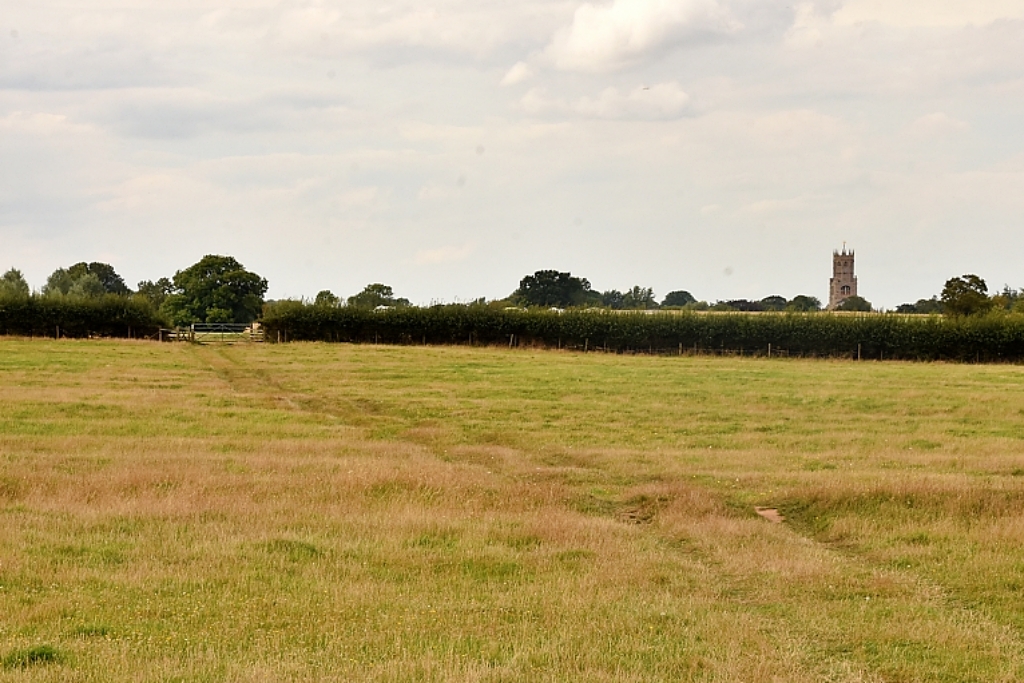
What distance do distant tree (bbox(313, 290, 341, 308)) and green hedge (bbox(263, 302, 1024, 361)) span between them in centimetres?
115

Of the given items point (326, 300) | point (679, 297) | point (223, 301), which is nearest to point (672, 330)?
point (326, 300)

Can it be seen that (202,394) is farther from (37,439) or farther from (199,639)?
(199,639)

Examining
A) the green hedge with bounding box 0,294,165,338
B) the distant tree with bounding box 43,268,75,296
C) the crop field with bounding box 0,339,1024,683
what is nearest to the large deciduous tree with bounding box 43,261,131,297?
the distant tree with bounding box 43,268,75,296

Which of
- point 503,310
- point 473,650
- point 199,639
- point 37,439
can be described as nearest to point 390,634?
point 473,650

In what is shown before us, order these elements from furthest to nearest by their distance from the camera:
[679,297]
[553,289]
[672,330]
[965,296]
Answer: [679,297]
[553,289]
[965,296]
[672,330]

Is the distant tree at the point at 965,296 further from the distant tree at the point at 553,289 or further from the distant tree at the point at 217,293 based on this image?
the distant tree at the point at 217,293

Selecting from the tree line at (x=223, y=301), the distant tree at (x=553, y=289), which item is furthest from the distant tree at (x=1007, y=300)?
the distant tree at (x=553, y=289)

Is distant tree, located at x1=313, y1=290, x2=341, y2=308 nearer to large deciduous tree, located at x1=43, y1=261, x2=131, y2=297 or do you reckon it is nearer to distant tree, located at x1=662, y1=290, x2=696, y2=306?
large deciduous tree, located at x1=43, y1=261, x2=131, y2=297

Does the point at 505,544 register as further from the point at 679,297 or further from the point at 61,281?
the point at 679,297

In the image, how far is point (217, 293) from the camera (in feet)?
384

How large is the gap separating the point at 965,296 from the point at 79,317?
276ft

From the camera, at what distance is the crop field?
29.3 feet

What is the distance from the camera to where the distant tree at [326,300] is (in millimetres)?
81500

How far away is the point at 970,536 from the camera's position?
14.6 m
